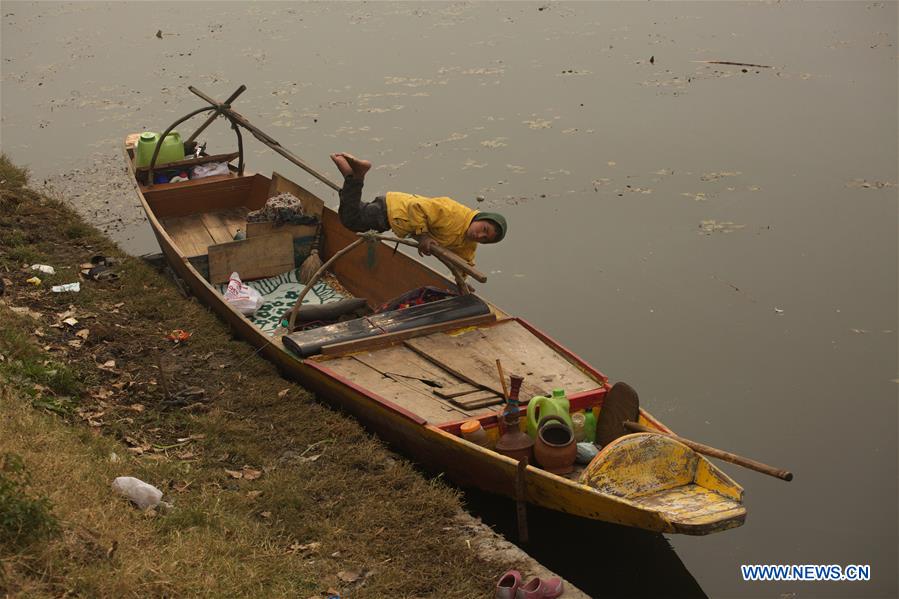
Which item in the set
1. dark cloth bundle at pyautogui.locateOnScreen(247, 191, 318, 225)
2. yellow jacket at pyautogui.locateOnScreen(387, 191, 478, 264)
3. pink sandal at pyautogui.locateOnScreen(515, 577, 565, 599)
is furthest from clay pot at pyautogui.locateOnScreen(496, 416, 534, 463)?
dark cloth bundle at pyautogui.locateOnScreen(247, 191, 318, 225)

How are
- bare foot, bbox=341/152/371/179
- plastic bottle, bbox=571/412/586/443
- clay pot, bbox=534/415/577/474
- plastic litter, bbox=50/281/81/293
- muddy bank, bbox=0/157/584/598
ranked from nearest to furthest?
1. muddy bank, bbox=0/157/584/598
2. clay pot, bbox=534/415/577/474
3. plastic bottle, bbox=571/412/586/443
4. bare foot, bbox=341/152/371/179
5. plastic litter, bbox=50/281/81/293

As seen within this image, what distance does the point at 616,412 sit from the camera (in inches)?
289

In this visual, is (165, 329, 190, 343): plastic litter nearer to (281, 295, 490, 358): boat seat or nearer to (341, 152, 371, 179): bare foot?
(281, 295, 490, 358): boat seat

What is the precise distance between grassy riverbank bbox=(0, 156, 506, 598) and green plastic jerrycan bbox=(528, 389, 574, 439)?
0.74 meters

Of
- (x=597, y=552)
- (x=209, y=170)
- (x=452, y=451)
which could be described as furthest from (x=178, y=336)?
(x=597, y=552)

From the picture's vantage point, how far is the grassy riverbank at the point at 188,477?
5.41 metres

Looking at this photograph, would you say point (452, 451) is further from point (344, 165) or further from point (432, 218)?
point (344, 165)

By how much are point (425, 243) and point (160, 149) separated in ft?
16.3

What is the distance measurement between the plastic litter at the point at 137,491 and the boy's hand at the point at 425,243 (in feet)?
9.92

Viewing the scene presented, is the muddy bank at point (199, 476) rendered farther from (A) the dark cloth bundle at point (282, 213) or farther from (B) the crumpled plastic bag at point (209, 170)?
(B) the crumpled plastic bag at point (209, 170)

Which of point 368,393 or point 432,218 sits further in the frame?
point 432,218

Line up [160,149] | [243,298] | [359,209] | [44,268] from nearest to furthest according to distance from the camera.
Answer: [359,209] < [243,298] < [44,268] < [160,149]

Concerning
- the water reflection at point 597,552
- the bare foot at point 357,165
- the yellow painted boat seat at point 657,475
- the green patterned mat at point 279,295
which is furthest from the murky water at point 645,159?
the bare foot at point 357,165

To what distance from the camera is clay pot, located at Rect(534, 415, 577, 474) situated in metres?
6.86
